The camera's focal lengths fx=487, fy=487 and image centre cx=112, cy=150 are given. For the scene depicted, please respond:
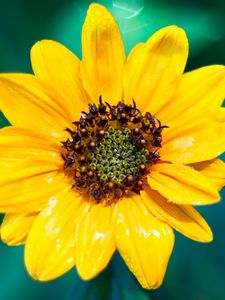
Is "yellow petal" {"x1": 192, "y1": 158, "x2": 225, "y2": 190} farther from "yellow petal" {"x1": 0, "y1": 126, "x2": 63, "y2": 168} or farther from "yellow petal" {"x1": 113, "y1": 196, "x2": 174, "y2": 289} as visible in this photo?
"yellow petal" {"x1": 0, "y1": 126, "x2": 63, "y2": 168}

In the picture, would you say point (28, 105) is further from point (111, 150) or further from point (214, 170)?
point (214, 170)

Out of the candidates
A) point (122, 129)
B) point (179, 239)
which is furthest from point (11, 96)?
point (179, 239)

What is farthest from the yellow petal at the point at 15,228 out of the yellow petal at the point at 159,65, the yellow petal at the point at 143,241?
the yellow petal at the point at 159,65

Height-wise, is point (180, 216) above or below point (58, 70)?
below

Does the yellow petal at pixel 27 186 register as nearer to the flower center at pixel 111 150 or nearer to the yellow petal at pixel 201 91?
the flower center at pixel 111 150

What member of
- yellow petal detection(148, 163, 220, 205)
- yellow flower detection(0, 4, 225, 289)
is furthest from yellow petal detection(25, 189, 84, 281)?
yellow petal detection(148, 163, 220, 205)

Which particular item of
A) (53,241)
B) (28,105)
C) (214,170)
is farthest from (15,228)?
(214,170)
